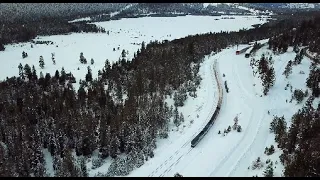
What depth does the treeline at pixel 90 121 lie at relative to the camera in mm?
54344

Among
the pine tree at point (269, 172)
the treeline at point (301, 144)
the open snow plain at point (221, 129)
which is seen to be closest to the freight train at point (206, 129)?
the open snow plain at point (221, 129)

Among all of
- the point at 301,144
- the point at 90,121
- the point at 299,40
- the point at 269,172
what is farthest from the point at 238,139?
the point at 299,40

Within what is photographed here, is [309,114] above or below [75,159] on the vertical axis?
above

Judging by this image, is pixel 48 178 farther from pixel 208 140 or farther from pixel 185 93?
pixel 185 93

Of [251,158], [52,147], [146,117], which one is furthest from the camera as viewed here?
[146,117]

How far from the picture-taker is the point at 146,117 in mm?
66125

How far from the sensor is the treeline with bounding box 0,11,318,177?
178ft

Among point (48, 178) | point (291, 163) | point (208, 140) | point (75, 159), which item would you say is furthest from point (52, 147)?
point (291, 163)

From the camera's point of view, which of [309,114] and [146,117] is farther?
[146,117]

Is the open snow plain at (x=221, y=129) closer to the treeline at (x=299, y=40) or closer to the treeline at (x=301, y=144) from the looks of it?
the treeline at (x=301, y=144)

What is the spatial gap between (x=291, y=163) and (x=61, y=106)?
4543 cm

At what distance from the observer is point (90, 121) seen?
62.9 meters

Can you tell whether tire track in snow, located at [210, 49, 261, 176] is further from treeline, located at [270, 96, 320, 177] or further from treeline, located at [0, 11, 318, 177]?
treeline, located at [0, 11, 318, 177]

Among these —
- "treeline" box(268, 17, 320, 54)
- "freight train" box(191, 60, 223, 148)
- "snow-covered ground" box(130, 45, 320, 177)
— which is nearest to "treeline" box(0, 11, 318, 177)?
"snow-covered ground" box(130, 45, 320, 177)
